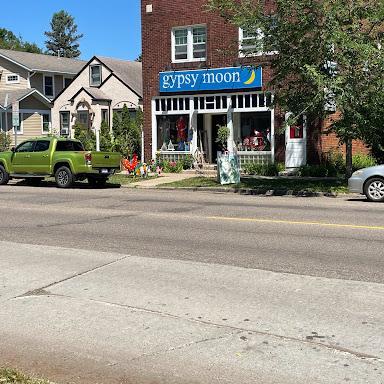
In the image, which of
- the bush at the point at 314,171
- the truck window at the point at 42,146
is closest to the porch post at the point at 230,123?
the bush at the point at 314,171

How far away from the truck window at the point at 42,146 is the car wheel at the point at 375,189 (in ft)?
38.3

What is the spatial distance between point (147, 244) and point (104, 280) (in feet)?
7.90

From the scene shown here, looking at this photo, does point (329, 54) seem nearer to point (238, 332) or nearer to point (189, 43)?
point (189, 43)

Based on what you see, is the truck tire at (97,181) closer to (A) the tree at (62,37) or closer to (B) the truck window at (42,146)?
(B) the truck window at (42,146)

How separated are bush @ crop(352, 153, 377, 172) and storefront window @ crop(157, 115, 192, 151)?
23.6ft

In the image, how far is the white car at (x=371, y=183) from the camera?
609 inches

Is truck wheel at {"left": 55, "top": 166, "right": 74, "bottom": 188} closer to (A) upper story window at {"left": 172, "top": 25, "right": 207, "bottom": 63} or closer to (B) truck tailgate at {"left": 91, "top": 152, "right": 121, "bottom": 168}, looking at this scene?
(B) truck tailgate at {"left": 91, "top": 152, "right": 121, "bottom": 168}

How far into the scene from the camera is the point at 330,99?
16.4 meters

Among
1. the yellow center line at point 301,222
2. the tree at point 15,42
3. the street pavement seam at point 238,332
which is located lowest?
the street pavement seam at point 238,332

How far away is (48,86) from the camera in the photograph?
46.5 metres

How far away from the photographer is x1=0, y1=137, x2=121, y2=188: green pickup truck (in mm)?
20781

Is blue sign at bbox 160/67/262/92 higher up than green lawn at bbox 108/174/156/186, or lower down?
higher up

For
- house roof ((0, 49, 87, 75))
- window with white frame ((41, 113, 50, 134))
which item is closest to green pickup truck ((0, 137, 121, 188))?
window with white frame ((41, 113, 50, 134))

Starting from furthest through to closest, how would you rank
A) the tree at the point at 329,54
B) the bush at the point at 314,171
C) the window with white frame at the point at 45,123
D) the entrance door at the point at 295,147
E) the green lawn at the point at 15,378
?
the window with white frame at the point at 45,123
the entrance door at the point at 295,147
the bush at the point at 314,171
the tree at the point at 329,54
the green lawn at the point at 15,378
